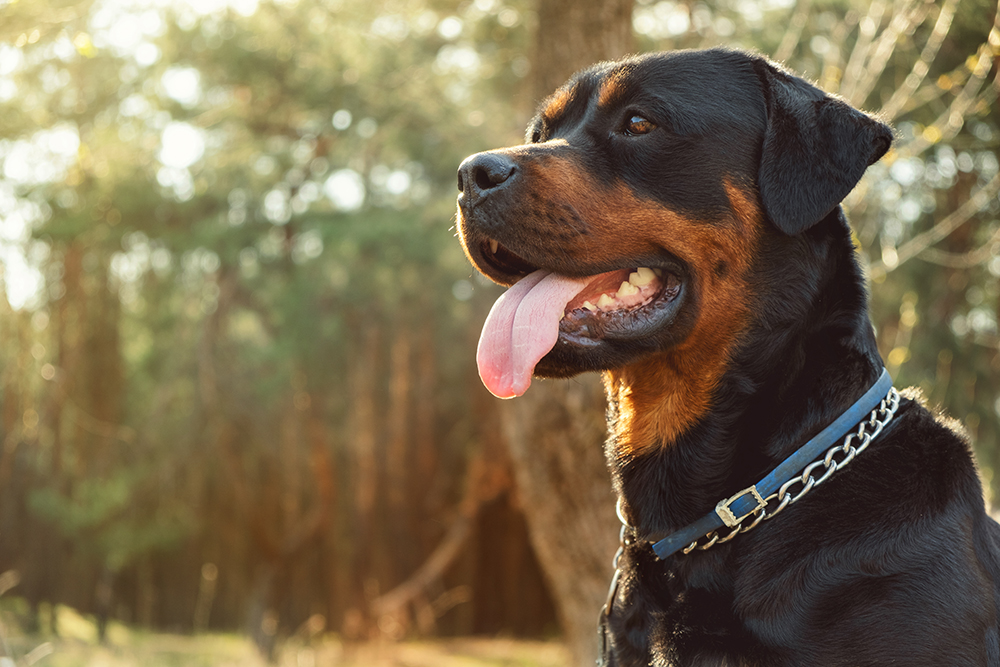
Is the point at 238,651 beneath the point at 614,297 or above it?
beneath

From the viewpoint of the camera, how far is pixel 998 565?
2.21 m

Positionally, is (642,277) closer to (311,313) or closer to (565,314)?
(565,314)

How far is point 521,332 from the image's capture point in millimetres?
2396

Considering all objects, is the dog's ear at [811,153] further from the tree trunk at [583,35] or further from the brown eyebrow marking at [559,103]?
the tree trunk at [583,35]

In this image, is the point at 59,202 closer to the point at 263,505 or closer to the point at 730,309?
the point at 263,505

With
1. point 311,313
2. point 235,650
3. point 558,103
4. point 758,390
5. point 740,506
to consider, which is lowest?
point 235,650

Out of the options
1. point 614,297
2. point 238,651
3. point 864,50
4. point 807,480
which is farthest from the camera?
point 238,651

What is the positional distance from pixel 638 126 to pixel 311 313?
8.47m

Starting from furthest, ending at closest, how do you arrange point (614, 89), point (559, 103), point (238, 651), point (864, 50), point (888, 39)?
point (238, 651)
point (864, 50)
point (888, 39)
point (559, 103)
point (614, 89)

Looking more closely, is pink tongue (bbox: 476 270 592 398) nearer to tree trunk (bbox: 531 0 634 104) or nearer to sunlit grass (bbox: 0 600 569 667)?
tree trunk (bbox: 531 0 634 104)

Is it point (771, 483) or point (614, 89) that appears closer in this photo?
point (771, 483)

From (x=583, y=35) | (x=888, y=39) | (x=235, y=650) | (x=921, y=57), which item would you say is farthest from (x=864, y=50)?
Result: (x=235, y=650)

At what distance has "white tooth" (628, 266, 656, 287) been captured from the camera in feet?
8.21

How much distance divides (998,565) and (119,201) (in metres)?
9.29
